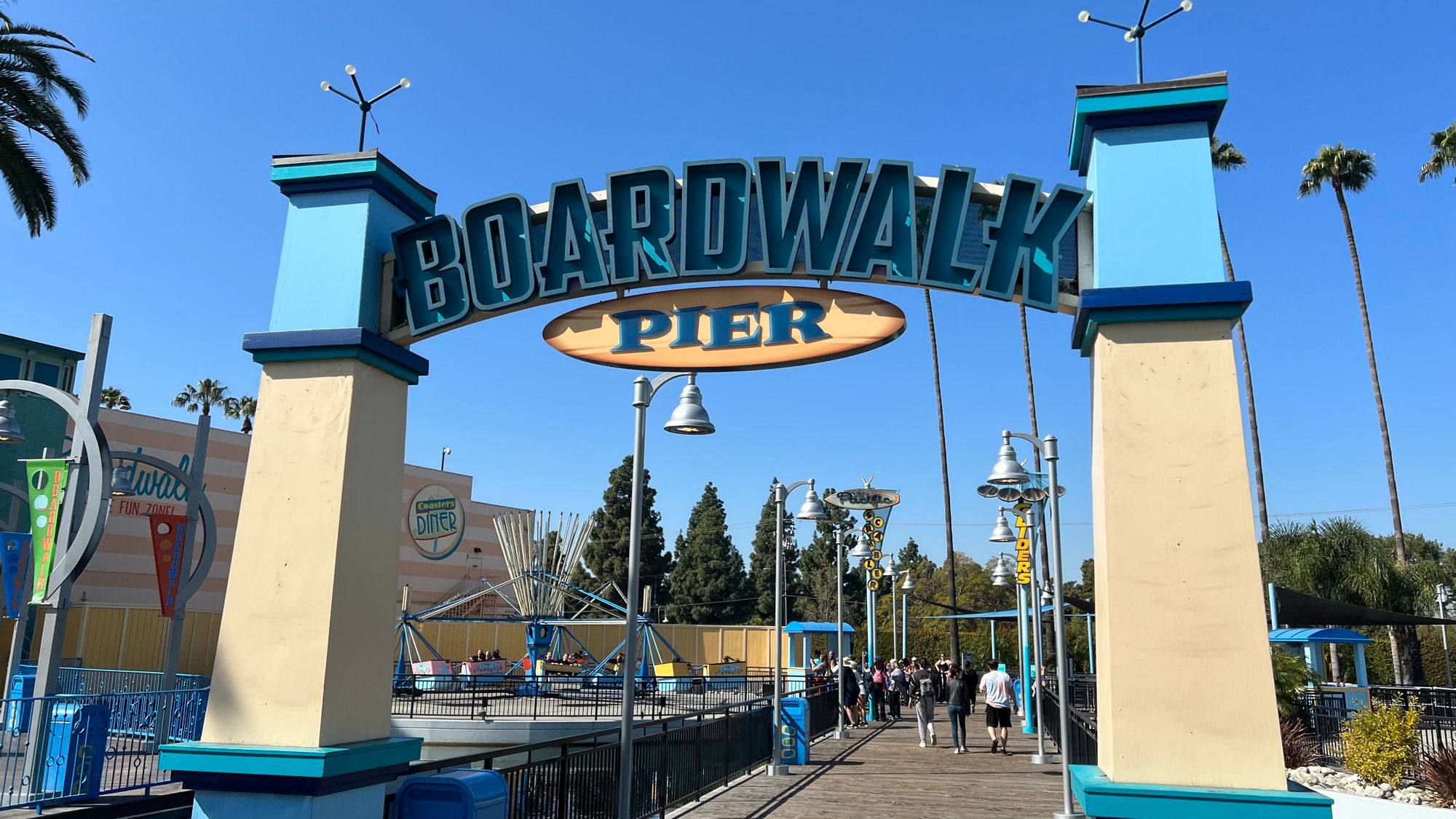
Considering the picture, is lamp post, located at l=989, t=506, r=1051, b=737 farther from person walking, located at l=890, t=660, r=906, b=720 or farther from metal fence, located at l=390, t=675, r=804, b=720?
metal fence, located at l=390, t=675, r=804, b=720

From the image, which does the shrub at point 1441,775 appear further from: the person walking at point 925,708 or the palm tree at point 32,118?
the palm tree at point 32,118

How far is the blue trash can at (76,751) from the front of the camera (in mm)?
12352

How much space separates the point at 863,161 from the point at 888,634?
6127 cm

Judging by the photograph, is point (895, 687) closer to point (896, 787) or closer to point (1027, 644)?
point (1027, 644)

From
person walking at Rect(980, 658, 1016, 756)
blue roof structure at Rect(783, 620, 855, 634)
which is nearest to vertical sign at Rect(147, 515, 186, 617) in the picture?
person walking at Rect(980, 658, 1016, 756)

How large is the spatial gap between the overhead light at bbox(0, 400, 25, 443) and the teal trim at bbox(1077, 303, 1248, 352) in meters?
19.5

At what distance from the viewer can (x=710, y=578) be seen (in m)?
78.8

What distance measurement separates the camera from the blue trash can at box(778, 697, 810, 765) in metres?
17.9

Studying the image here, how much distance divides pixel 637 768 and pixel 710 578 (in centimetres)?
6787

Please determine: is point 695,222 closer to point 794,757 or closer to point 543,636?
point 794,757

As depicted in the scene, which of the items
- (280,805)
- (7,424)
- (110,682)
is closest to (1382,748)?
(280,805)

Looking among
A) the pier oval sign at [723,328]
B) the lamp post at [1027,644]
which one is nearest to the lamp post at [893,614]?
the lamp post at [1027,644]

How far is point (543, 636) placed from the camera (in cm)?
3828

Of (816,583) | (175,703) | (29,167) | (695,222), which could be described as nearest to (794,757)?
(175,703)
